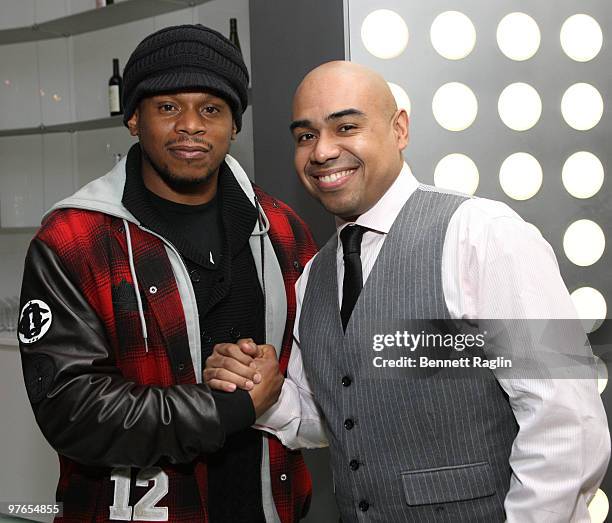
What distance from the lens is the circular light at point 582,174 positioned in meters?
2.11

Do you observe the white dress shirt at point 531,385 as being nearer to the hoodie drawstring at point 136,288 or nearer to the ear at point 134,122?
the hoodie drawstring at point 136,288

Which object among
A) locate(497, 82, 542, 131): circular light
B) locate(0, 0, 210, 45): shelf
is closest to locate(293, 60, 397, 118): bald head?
locate(497, 82, 542, 131): circular light

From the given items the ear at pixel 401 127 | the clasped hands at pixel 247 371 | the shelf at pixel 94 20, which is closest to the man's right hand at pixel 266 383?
the clasped hands at pixel 247 371

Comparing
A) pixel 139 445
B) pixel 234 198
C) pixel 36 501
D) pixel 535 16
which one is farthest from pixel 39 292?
pixel 36 501

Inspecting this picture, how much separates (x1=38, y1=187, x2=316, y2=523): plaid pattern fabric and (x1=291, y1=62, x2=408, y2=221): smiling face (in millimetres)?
416

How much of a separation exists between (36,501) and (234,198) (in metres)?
2.36

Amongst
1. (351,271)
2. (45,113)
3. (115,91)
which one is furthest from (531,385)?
(45,113)

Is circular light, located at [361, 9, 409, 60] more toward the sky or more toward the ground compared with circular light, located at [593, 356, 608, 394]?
A: more toward the sky

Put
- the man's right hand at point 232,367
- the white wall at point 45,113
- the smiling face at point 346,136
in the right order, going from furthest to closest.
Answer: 1. the white wall at point 45,113
2. the man's right hand at point 232,367
3. the smiling face at point 346,136

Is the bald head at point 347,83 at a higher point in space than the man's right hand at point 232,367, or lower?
higher

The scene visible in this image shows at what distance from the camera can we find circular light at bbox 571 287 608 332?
6.98 ft

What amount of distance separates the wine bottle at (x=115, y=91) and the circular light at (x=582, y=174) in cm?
240

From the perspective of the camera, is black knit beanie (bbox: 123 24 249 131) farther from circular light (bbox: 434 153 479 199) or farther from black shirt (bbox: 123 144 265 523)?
circular light (bbox: 434 153 479 199)

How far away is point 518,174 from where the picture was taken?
6.86 feet
